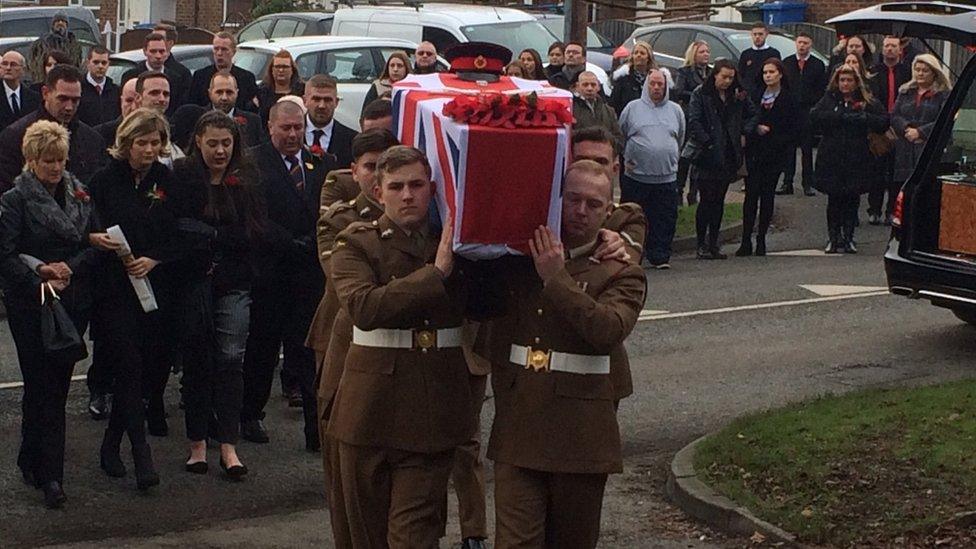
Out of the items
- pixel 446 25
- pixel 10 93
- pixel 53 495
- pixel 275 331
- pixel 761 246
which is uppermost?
pixel 446 25

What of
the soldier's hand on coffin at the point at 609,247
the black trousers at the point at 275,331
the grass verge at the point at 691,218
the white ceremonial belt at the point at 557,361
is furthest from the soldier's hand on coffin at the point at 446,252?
the grass verge at the point at 691,218

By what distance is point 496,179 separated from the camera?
6.00 metres

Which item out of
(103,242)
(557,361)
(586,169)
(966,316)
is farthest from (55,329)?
(966,316)

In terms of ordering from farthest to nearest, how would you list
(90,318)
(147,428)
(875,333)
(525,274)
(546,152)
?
(875,333), (147,428), (90,318), (525,274), (546,152)

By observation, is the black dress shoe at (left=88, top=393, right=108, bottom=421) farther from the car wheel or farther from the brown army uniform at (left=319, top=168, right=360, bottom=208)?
the car wheel

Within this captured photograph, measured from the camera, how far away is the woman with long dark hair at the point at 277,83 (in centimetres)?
1620

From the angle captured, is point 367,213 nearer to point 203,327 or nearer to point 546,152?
point 546,152

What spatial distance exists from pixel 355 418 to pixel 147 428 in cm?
418

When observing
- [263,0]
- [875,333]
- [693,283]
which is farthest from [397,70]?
[263,0]

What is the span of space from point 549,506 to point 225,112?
687 cm

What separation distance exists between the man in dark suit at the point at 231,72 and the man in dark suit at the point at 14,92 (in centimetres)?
136

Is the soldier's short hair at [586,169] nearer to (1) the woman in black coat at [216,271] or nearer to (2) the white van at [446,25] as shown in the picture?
(1) the woman in black coat at [216,271]

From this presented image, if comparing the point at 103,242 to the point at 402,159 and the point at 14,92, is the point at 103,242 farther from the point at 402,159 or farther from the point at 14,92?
the point at 14,92

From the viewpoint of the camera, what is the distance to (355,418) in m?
6.78
